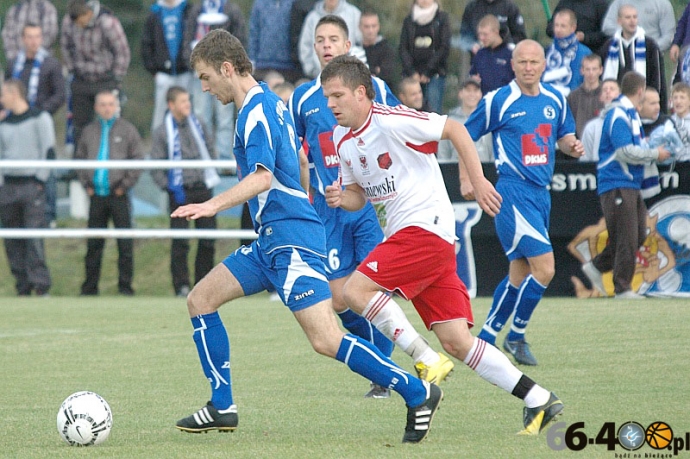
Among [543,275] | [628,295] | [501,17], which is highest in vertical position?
[501,17]

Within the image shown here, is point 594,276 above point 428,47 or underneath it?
underneath

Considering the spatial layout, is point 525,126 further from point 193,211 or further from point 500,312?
point 193,211

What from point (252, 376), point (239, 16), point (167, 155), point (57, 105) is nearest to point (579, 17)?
point (239, 16)

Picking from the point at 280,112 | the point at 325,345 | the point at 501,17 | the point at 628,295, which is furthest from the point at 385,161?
the point at 501,17

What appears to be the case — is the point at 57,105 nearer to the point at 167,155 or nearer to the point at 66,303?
the point at 167,155

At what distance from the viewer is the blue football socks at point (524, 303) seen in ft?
29.2

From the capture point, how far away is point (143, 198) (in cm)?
2178

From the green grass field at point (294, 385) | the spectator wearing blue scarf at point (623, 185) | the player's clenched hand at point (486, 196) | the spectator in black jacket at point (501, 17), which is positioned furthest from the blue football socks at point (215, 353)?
the spectator in black jacket at point (501, 17)

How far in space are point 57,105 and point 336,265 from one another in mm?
8187

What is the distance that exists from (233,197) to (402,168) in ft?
3.74

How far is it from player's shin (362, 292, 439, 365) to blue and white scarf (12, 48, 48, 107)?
10164 millimetres

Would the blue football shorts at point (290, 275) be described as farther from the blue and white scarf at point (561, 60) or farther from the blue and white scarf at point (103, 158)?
the blue and white scarf at point (103, 158)

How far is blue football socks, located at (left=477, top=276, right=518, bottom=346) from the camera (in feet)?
29.7

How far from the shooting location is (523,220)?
8977 millimetres
